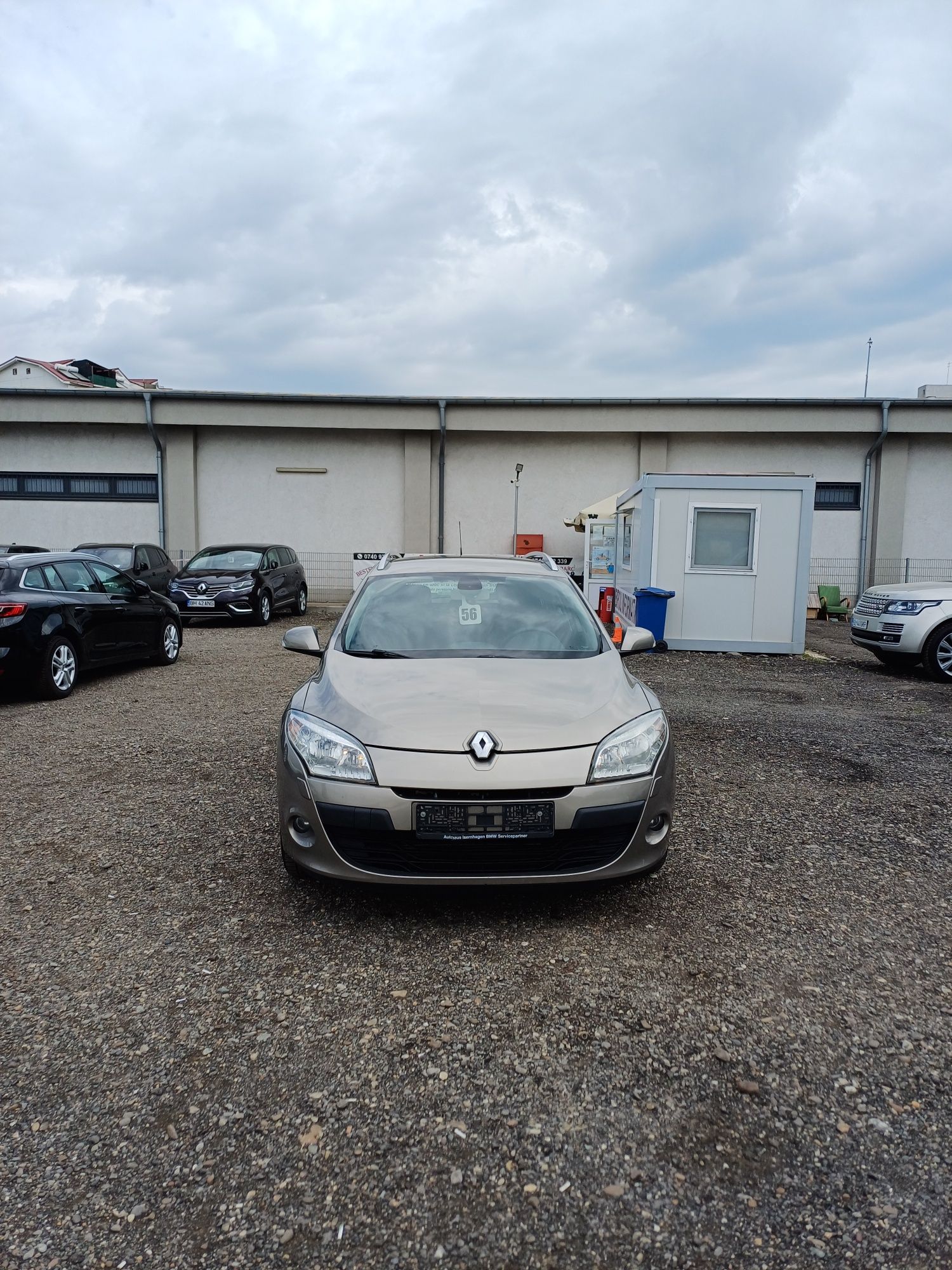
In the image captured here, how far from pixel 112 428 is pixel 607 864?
21624mm

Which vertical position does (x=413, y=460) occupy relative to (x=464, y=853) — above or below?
above

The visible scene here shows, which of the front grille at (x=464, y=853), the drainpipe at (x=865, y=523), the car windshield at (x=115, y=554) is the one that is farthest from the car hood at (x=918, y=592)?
the car windshield at (x=115, y=554)

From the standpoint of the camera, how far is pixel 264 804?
16.5 feet

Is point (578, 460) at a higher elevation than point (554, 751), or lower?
higher

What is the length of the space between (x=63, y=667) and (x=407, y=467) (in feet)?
46.5

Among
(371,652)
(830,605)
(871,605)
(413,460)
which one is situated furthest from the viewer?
(413,460)

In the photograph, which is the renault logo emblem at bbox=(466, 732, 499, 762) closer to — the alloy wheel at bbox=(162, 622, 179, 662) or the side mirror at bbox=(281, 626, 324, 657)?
the side mirror at bbox=(281, 626, 324, 657)

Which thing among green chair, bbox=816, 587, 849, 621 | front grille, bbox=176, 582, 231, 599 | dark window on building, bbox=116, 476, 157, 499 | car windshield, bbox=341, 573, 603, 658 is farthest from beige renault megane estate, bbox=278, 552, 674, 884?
dark window on building, bbox=116, 476, 157, 499

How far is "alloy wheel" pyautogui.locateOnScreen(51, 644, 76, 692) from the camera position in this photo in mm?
8250

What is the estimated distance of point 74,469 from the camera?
21.8m

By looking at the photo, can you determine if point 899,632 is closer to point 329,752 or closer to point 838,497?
point 329,752

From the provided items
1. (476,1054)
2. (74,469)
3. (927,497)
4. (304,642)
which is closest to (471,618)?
(304,642)

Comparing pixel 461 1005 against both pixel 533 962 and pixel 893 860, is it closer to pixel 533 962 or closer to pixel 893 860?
pixel 533 962

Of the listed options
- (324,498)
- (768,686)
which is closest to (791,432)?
(324,498)
